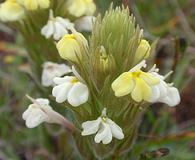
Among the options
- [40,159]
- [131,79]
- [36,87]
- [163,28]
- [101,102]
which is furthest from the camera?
[163,28]

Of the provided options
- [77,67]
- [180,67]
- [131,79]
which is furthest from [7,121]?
[131,79]

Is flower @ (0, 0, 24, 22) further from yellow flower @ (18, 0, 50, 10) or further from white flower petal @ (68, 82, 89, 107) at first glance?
white flower petal @ (68, 82, 89, 107)

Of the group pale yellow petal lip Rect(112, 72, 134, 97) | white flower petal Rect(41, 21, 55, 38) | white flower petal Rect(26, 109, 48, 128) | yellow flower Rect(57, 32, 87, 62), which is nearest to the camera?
pale yellow petal lip Rect(112, 72, 134, 97)

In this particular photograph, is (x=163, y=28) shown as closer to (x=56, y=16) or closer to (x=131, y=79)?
(x=56, y=16)

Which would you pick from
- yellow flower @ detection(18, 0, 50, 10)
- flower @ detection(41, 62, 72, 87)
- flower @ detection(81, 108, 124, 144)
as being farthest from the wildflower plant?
yellow flower @ detection(18, 0, 50, 10)

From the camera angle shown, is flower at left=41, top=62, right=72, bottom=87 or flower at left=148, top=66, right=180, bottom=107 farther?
flower at left=41, top=62, right=72, bottom=87

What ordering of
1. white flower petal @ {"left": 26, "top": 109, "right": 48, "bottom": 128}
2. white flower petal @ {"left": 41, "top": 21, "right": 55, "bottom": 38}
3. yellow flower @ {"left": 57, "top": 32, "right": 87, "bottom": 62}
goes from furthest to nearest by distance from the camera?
white flower petal @ {"left": 41, "top": 21, "right": 55, "bottom": 38} < white flower petal @ {"left": 26, "top": 109, "right": 48, "bottom": 128} < yellow flower @ {"left": 57, "top": 32, "right": 87, "bottom": 62}
